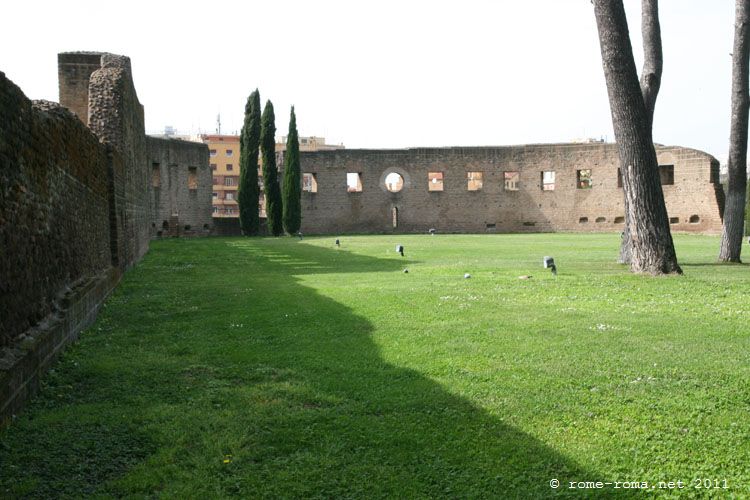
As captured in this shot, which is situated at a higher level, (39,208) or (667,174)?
(667,174)

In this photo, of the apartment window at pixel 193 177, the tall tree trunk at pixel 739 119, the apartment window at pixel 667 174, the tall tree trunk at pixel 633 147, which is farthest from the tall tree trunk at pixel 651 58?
the apartment window at pixel 193 177

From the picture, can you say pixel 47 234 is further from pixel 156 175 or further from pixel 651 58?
pixel 156 175

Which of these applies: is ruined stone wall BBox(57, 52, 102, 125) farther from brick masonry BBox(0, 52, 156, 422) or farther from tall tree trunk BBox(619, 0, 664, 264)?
tall tree trunk BBox(619, 0, 664, 264)

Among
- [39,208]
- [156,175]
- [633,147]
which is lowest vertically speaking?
[39,208]

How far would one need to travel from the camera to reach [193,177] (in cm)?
3553

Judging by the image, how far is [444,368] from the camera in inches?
195

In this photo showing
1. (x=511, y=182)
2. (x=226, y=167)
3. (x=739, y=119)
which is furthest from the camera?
(x=226, y=167)

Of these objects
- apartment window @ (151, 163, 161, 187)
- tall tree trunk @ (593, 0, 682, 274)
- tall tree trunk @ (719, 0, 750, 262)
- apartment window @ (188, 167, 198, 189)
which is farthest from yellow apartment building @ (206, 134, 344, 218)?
tall tree trunk @ (593, 0, 682, 274)

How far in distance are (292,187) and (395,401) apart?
101 feet

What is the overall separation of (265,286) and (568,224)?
92.3 ft

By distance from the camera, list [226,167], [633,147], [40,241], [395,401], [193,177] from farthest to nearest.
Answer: [226,167], [193,177], [633,147], [40,241], [395,401]

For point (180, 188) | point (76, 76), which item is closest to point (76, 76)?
point (76, 76)

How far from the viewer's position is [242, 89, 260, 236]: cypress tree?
34000 mm

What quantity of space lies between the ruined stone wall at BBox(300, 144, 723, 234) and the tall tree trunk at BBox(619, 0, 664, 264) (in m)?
23.0
